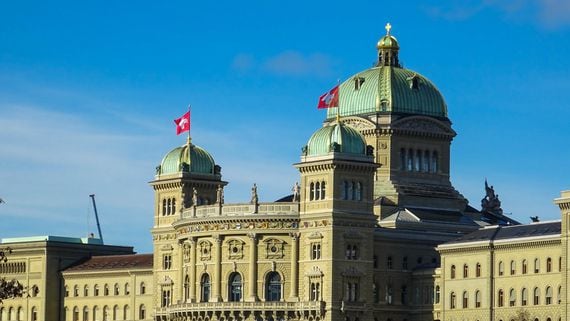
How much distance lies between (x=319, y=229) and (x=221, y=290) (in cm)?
1466

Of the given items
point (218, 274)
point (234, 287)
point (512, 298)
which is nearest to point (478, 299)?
point (512, 298)

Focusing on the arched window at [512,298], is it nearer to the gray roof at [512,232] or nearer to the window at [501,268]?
the window at [501,268]

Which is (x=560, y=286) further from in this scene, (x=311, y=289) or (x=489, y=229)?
(x=311, y=289)

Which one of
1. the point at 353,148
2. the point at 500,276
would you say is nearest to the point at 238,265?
the point at 353,148

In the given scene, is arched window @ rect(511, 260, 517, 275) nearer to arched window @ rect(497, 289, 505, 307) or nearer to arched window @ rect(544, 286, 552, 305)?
arched window @ rect(497, 289, 505, 307)

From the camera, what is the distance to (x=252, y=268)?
195 meters

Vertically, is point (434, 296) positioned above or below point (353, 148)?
below

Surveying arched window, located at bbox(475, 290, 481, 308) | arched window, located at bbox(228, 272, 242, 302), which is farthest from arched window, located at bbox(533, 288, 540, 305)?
arched window, located at bbox(228, 272, 242, 302)

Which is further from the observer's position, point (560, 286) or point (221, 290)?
point (221, 290)

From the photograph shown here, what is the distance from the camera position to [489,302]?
18400cm

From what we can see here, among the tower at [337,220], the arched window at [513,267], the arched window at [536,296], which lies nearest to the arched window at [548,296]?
the arched window at [536,296]

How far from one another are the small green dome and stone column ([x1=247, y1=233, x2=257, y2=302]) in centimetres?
1133

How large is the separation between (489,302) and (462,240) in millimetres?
9247

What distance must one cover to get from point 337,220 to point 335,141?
8.83m
